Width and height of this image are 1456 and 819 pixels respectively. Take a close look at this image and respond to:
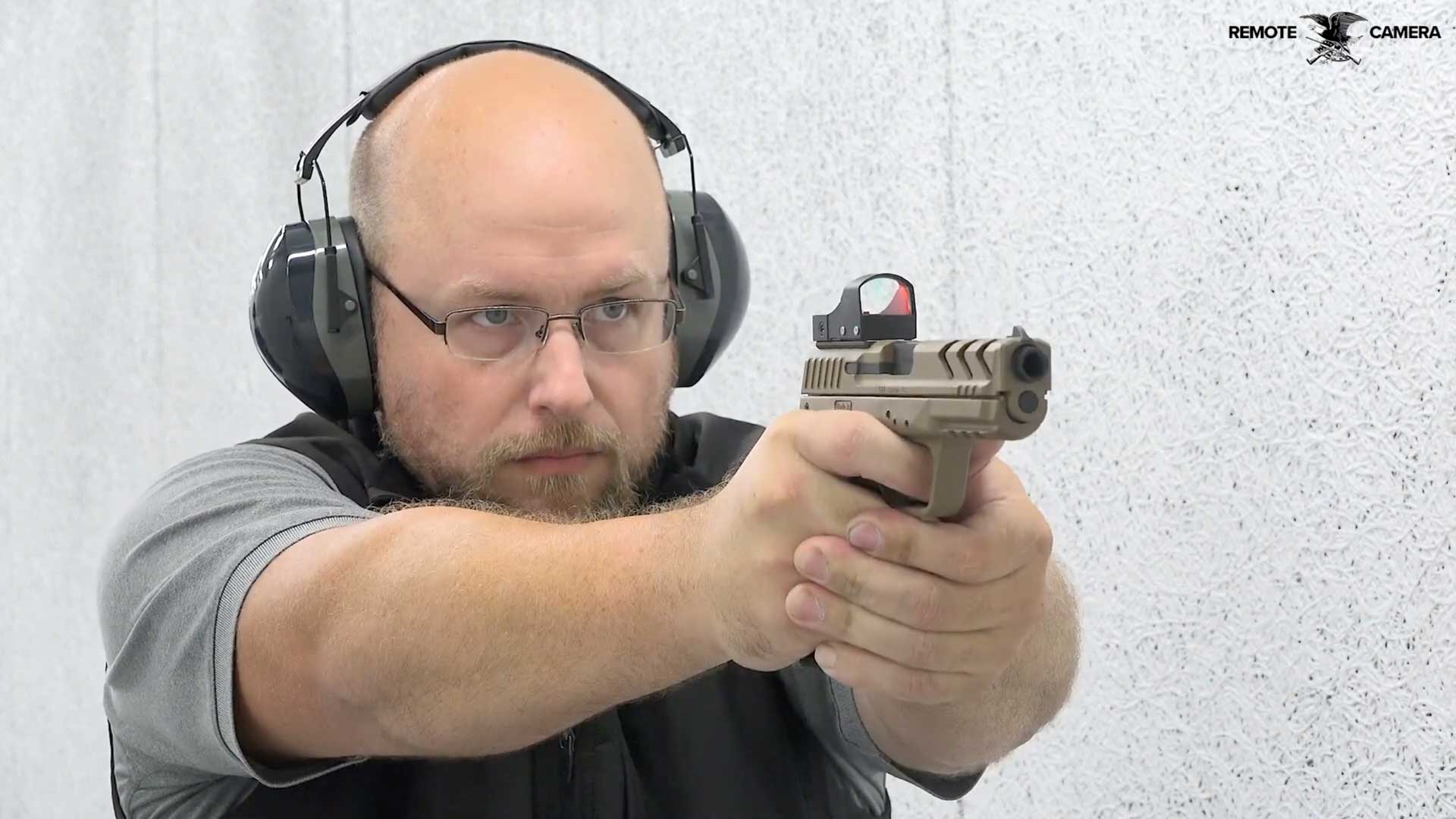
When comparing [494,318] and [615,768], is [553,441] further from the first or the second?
[615,768]

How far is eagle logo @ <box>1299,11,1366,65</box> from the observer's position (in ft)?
4.22

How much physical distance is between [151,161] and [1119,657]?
7.14 feet

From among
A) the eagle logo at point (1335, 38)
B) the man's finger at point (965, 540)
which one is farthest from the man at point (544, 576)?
the eagle logo at point (1335, 38)

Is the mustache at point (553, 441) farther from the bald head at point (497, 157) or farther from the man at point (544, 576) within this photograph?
the bald head at point (497, 157)

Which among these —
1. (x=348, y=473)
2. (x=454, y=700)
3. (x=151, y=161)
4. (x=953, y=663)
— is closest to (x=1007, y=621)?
(x=953, y=663)

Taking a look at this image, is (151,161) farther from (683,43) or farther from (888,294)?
(888,294)

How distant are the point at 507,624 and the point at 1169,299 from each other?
91 centimetres

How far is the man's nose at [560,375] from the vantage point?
4.03 feet

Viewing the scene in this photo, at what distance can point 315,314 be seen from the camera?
4.11 feet

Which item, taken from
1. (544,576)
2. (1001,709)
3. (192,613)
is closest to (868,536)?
(544,576)

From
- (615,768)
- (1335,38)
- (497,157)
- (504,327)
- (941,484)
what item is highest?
(1335,38)

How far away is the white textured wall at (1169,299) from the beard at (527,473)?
0.53 m
